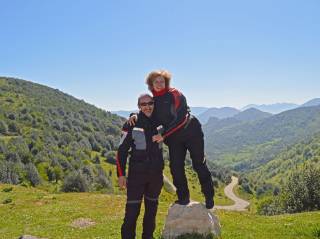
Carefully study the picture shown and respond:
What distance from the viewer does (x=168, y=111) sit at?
36.6 ft

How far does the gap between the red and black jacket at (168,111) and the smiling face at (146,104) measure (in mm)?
457

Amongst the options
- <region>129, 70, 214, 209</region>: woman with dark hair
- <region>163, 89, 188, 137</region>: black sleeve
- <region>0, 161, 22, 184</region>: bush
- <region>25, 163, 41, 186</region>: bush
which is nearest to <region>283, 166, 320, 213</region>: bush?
<region>129, 70, 214, 209</region>: woman with dark hair

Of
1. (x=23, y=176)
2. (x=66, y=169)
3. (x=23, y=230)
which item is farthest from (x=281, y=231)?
(x=66, y=169)

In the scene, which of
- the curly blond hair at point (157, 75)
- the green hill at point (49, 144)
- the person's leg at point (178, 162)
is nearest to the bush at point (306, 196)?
the person's leg at point (178, 162)

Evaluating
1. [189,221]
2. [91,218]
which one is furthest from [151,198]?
[91,218]

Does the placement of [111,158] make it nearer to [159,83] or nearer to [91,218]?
[91,218]

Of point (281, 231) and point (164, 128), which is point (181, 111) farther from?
point (281, 231)

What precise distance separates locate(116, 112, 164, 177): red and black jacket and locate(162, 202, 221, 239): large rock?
9.16 feet

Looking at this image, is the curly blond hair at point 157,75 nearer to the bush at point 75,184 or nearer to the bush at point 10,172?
the bush at point 75,184

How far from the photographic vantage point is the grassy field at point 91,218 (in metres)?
14.6

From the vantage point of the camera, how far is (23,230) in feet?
65.3

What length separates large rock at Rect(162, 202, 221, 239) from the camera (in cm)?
1243

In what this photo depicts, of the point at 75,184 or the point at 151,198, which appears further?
the point at 75,184

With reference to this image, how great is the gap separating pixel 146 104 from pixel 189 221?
14.3ft
